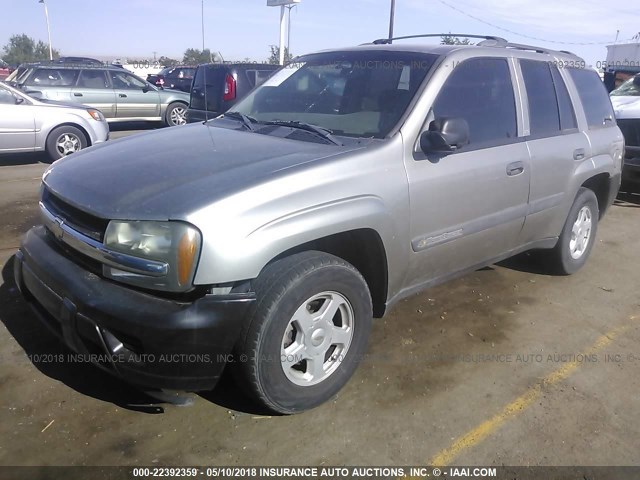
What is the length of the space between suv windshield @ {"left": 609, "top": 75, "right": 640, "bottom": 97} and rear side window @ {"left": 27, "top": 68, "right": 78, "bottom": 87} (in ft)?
35.8

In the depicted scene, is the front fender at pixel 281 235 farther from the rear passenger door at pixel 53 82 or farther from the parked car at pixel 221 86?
the rear passenger door at pixel 53 82

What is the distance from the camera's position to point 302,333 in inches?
109

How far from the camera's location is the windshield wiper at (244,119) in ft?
11.9

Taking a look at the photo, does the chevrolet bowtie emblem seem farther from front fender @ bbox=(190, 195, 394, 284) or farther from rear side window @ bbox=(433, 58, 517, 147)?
rear side window @ bbox=(433, 58, 517, 147)

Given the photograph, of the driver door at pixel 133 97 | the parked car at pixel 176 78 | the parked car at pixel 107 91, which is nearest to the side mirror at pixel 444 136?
the parked car at pixel 107 91

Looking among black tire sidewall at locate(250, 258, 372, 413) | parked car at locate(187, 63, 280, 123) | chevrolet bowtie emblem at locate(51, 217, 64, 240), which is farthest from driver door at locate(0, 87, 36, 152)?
black tire sidewall at locate(250, 258, 372, 413)

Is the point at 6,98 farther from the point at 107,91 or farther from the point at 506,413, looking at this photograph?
the point at 506,413

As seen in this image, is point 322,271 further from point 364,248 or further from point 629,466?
point 629,466

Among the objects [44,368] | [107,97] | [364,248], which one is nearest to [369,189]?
[364,248]

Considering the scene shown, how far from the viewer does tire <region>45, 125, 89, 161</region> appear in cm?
911

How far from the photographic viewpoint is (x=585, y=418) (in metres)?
2.95

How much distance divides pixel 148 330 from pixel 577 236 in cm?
394

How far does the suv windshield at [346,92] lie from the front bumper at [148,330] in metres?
1.44

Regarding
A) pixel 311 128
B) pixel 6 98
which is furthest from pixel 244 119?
pixel 6 98
